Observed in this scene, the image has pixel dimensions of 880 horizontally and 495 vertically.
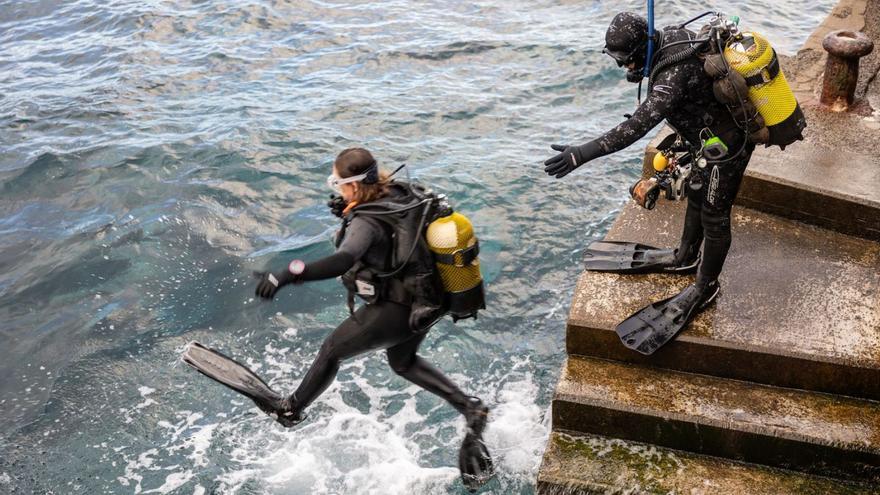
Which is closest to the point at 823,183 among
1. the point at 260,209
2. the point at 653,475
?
the point at 653,475

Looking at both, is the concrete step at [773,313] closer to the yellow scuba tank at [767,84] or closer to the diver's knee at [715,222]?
the diver's knee at [715,222]

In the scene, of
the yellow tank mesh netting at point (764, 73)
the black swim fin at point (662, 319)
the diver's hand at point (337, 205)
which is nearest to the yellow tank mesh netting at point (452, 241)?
the diver's hand at point (337, 205)

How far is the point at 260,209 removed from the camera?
9125 mm

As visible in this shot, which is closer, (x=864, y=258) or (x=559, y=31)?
(x=864, y=258)

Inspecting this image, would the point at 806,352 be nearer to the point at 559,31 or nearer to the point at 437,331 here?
the point at 437,331

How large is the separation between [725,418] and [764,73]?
200cm

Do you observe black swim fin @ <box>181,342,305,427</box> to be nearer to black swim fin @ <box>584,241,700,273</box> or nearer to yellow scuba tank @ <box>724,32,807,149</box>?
black swim fin @ <box>584,241,700,273</box>

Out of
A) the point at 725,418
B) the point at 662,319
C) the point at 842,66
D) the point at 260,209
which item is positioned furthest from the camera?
the point at 260,209

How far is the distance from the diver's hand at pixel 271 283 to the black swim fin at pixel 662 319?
2.17 m

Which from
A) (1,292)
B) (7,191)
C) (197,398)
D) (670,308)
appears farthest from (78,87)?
(670,308)

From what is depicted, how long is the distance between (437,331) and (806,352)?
3.14 m

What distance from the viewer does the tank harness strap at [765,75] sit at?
451 cm

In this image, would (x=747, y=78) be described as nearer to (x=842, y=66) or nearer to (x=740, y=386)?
(x=740, y=386)

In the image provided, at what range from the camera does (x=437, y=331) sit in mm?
7055
